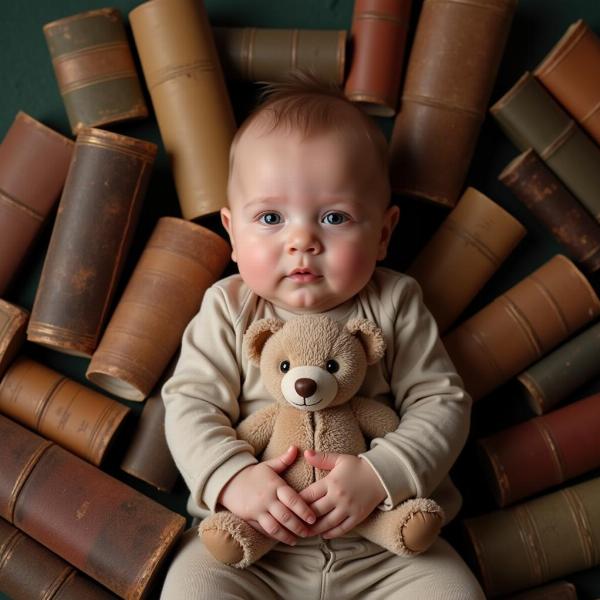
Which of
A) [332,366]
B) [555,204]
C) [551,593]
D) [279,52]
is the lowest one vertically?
[551,593]

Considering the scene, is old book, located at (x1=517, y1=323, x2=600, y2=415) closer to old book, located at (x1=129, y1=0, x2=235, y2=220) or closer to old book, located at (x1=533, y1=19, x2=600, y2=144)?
old book, located at (x1=533, y1=19, x2=600, y2=144)

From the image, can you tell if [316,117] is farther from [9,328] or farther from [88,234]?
[9,328]

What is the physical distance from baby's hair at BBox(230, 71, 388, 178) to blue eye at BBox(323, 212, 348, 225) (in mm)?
132

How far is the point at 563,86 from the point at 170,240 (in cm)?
86

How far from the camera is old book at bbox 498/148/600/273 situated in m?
1.56

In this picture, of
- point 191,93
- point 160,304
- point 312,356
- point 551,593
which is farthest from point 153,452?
point 551,593

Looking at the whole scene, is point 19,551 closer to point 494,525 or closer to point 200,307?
point 200,307

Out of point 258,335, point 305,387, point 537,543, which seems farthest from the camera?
point 537,543

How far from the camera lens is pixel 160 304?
1.54 m

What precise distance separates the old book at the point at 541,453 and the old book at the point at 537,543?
0.05 meters

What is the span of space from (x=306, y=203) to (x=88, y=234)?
495 mm

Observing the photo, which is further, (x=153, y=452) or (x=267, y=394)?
(x=153, y=452)

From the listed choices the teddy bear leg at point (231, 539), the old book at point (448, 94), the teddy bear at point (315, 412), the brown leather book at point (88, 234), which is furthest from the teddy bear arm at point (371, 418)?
the brown leather book at point (88, 234)

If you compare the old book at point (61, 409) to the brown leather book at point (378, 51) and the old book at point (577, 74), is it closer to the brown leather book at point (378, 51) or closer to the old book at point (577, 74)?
the brown leather book at point (378, 51)
